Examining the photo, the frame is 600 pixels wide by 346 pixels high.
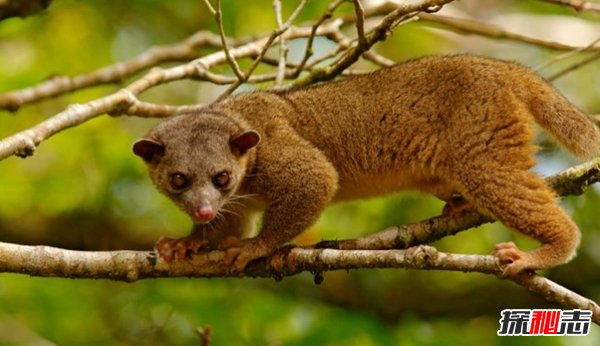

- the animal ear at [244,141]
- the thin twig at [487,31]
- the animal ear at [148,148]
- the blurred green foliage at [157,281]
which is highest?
the thin twig at [487,31]

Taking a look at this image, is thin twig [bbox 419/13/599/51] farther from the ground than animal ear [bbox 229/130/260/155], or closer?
farther from the ground

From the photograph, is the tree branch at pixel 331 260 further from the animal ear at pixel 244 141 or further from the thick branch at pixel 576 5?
the thick branch at pixel 576 5

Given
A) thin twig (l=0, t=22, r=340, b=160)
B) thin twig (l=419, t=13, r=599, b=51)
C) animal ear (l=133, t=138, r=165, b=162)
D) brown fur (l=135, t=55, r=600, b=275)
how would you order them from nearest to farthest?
thin twig (l=0, t=22, r=340, b=160) < brown fur (l=135, t=55, r=600, b=275) < animal ear (l=133, t=138, r=165, b=162) < thin twig (l=419, t=13, r=599, b=51)

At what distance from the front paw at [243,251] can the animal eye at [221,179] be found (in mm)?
372

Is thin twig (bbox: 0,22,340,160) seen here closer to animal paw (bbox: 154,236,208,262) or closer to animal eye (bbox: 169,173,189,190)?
animal eye (bbox: 169,173,189,190)

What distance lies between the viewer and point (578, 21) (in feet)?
34.8

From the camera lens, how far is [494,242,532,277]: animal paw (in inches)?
204

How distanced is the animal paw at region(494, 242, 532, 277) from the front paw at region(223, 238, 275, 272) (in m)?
1.33

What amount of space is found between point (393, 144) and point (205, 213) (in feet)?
4.66

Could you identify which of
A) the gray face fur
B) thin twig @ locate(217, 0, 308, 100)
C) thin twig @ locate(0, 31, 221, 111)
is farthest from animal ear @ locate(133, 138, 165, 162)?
thin twig @ locate(0, 31, 221, 111)

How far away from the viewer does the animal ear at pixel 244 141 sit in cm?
593

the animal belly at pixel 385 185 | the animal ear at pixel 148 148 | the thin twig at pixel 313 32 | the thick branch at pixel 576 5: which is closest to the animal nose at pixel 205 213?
the animal ear at pixel 148 148

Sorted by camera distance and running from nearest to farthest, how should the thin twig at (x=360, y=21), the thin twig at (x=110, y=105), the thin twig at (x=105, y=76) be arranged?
the thin twig at (x=110, y=105)
the thin twig at (x=360, y=21)
the thin twig at (x=105, y=76)

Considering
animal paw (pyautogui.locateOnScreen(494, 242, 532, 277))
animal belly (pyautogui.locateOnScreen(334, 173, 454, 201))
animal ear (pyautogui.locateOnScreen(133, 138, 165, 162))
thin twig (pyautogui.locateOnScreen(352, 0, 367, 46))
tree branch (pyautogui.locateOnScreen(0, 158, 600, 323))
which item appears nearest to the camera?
tree branch (pyautogui.locateOnScreen(0, 158, 600, 323))
